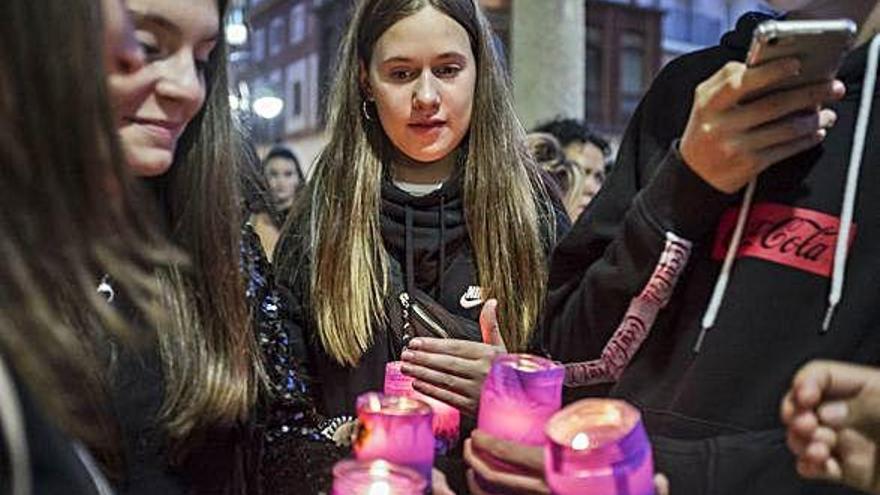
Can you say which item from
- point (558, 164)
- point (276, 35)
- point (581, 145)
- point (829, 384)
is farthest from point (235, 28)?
point (276, 35)

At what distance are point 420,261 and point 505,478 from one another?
0.67 metres

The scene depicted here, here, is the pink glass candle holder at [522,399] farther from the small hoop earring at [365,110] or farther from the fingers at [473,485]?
the small hoop earring at [365,110]

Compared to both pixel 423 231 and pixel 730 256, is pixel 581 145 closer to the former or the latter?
pixel 423 231

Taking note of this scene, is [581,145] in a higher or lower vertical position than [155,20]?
lower

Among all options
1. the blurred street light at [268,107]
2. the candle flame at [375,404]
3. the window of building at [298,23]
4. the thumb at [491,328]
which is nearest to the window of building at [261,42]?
the window of building at [298,23]

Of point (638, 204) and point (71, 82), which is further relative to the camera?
point (638, 204)

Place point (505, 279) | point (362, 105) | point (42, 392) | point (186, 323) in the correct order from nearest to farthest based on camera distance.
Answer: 1. point (42, 392)
2. point (186, 323)
3. point (505, 279)
4. point (362, 105)

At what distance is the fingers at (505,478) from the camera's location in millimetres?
624

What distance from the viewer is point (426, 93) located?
1.24m

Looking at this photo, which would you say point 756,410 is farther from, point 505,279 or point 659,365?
point 505,279

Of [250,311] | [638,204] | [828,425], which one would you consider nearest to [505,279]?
[250,311]

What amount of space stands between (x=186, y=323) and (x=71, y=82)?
45 centimetres

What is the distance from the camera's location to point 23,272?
0.58m

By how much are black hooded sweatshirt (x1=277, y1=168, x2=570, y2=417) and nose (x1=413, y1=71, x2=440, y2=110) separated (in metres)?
0.11
